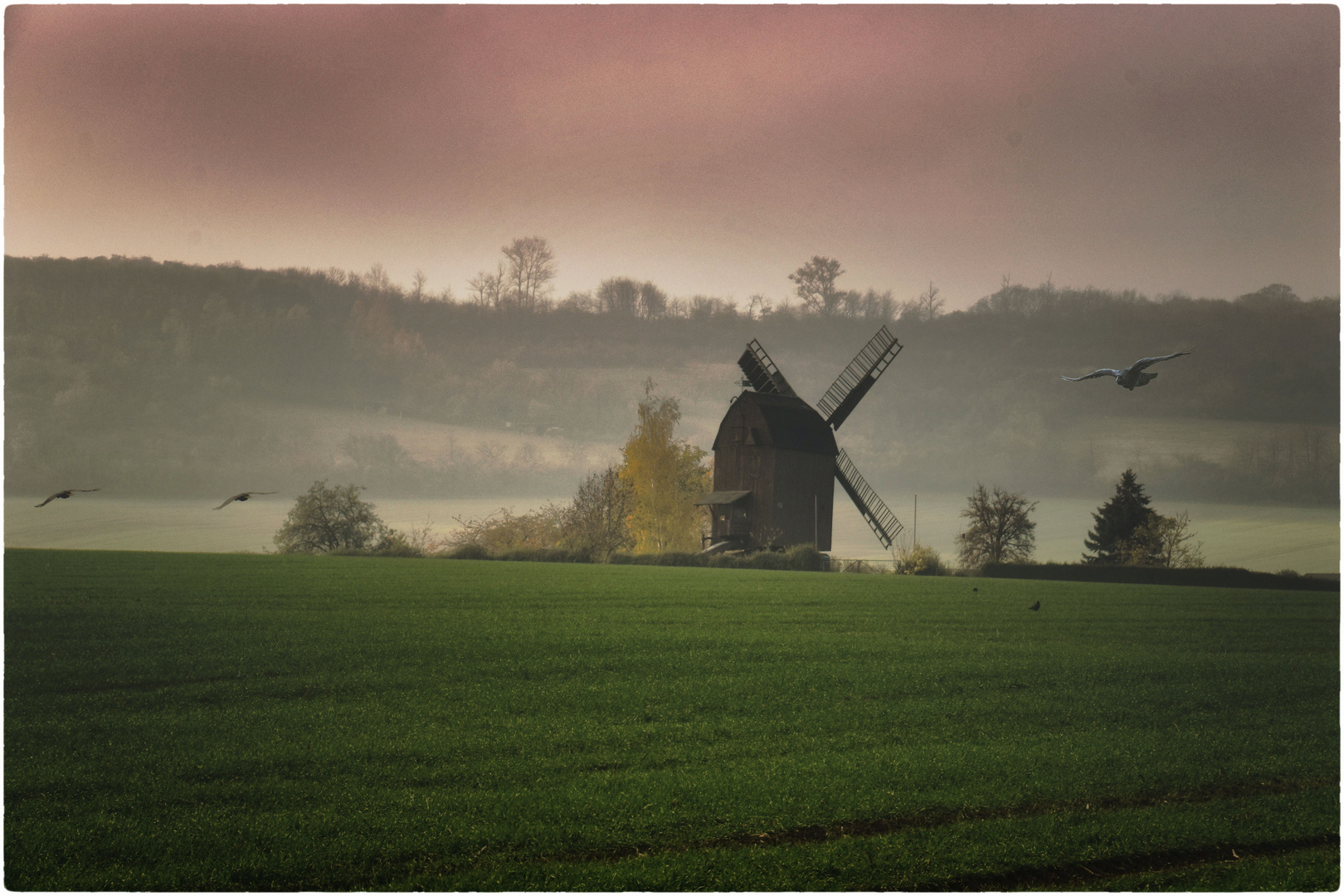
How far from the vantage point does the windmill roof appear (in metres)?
42.8

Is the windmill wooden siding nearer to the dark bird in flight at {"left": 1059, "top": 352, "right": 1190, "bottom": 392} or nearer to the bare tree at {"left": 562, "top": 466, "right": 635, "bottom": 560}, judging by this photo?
the bare tree at {"left": 562, "top": 466, "right": 635, "bottom": 560}

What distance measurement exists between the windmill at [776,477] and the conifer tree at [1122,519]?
33.5 feet

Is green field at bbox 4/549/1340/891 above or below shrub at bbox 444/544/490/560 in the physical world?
above

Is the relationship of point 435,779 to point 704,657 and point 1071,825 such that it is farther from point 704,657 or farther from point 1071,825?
point 704,657

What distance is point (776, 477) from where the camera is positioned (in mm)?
41969

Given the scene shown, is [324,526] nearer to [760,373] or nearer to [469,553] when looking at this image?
[469,553]

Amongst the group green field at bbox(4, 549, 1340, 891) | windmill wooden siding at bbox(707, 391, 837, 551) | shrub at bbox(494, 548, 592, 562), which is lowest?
shrub at bbox(494, 548, 592, 562)

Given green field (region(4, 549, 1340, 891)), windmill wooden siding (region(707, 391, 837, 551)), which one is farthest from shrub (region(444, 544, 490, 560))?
green field (region(4, 549, 1340, 891))

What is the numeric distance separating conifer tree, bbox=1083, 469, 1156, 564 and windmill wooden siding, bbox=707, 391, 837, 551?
535 inches

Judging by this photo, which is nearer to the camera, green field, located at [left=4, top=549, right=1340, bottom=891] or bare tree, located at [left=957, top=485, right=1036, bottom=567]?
green field, located at [left=4, top=549, right=1340, bottom=891]

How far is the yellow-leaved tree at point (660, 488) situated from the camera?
4816cm

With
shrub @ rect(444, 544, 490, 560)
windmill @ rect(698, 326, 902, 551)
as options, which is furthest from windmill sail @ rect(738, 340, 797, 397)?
shrub @ rect(444, 544, 490, 560)

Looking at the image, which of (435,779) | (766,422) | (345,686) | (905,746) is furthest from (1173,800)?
(766,422)

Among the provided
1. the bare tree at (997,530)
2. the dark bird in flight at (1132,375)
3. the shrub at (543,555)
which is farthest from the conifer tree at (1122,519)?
the dark bird in flight at (1132,375)
